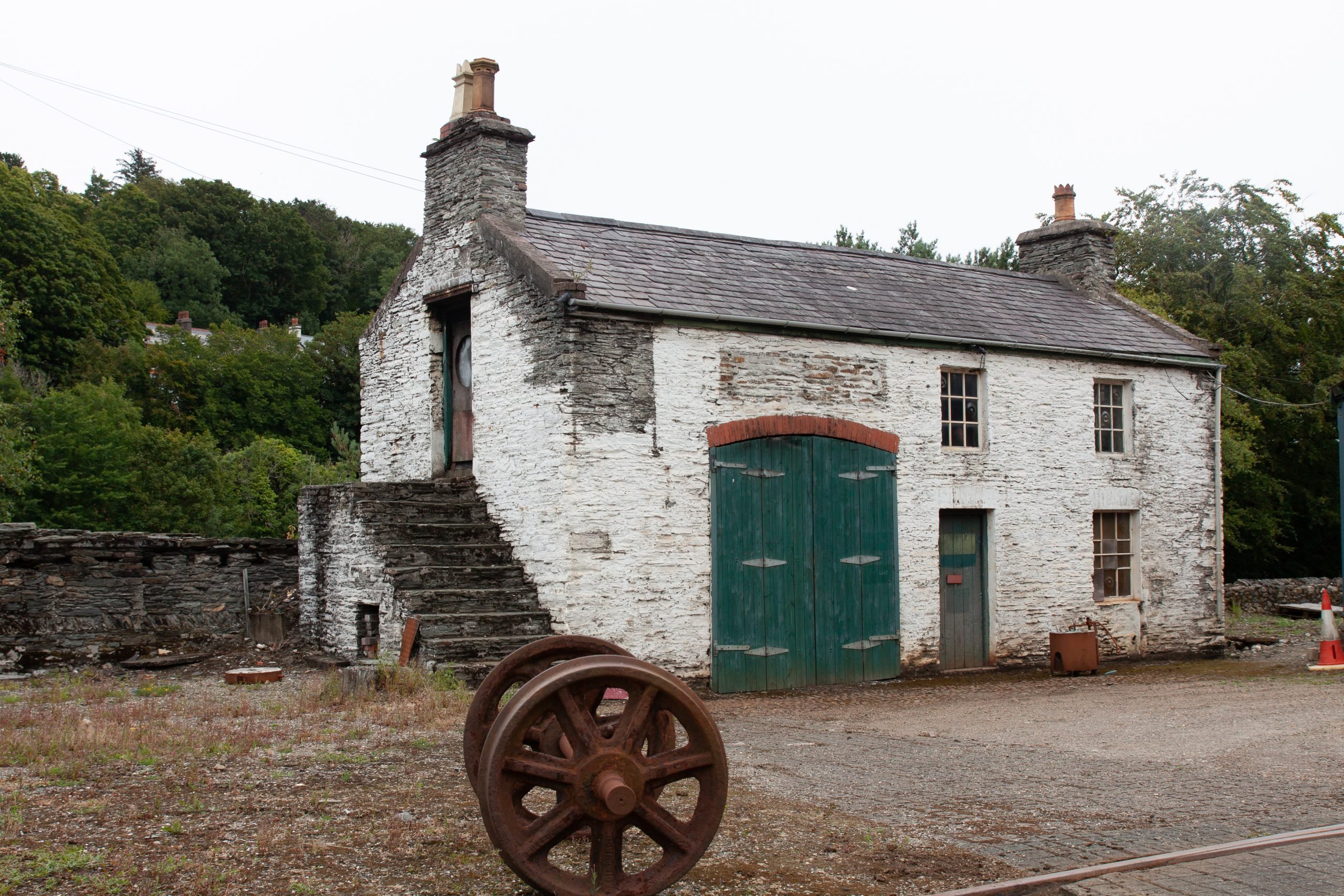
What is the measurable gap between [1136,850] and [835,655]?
8075mm

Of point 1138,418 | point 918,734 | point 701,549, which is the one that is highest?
point 1138,418

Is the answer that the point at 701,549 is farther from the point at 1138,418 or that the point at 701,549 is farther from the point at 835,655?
the point at 1138,418

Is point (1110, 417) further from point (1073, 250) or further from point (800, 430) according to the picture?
point (800, 430)

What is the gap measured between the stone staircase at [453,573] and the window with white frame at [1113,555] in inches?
329

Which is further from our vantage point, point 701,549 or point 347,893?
point 701,549

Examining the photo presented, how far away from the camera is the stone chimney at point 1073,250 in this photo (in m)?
19.3

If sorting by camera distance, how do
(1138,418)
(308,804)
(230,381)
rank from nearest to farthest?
1. (308,804)
2. (1138,418)
3. (230,381)

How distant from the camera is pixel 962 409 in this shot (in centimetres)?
1537

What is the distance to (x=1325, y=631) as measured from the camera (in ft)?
49.7

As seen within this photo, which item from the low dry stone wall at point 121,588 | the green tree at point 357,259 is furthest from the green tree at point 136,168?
the low dry stone wall at point 121,588

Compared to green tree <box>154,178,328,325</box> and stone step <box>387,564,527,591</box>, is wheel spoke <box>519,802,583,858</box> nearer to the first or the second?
stone step <box>387,564,527,591</box>

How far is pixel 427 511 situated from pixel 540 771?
Answer: 9242 millimetres

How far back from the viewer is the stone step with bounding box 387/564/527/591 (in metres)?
12.5

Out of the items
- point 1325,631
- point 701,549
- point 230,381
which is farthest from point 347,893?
point 230,381
